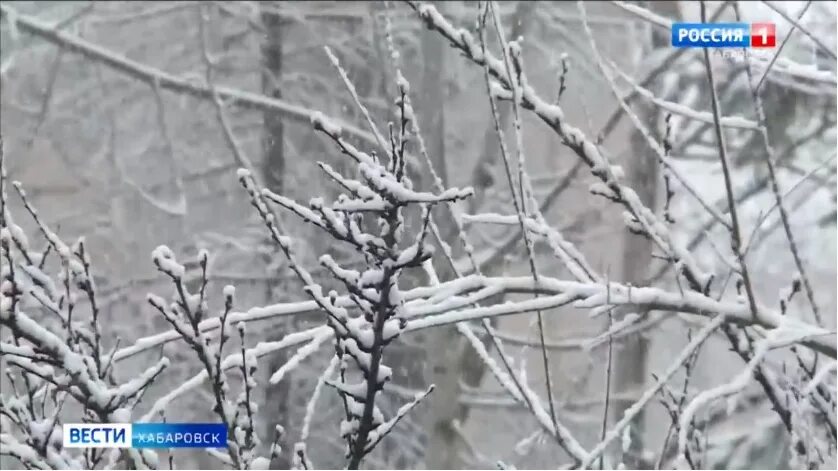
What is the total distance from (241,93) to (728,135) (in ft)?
4.53

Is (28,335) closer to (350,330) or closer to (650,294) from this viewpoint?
(350,330)

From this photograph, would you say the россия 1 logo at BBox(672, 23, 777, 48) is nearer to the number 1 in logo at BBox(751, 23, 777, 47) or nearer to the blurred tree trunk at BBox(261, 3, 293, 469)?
the number 1 in logo at BBox(751, 23, 777, 47)

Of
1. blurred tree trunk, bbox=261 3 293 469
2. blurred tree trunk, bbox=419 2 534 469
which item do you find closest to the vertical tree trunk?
blurred tree trunk, bbox=419 2 534 469

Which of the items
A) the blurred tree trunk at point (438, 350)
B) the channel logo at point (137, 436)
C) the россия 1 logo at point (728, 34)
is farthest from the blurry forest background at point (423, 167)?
the channel logo at point (137, 436)

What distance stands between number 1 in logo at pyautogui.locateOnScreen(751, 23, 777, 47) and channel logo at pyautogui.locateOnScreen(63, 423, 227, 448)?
0.92m

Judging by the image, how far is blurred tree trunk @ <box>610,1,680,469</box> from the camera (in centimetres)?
182

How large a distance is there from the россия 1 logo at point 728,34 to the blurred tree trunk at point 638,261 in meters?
0.43

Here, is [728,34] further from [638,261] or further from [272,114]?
[272,114]

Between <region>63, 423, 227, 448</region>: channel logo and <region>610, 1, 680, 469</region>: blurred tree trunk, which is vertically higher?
<region>610, 1, 680, 469</region>: blurred tree trunk

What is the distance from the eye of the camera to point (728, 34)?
1.16 meters

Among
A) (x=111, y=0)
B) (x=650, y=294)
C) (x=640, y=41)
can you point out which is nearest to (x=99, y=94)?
(x=111, y=0)

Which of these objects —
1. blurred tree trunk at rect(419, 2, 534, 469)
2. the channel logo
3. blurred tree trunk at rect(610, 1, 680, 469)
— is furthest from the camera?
blurred tree trunk at rect(419, 2, 534, 469)

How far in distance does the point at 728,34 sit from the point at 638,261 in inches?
33.7

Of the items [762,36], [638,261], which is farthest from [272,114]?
[762,36]
